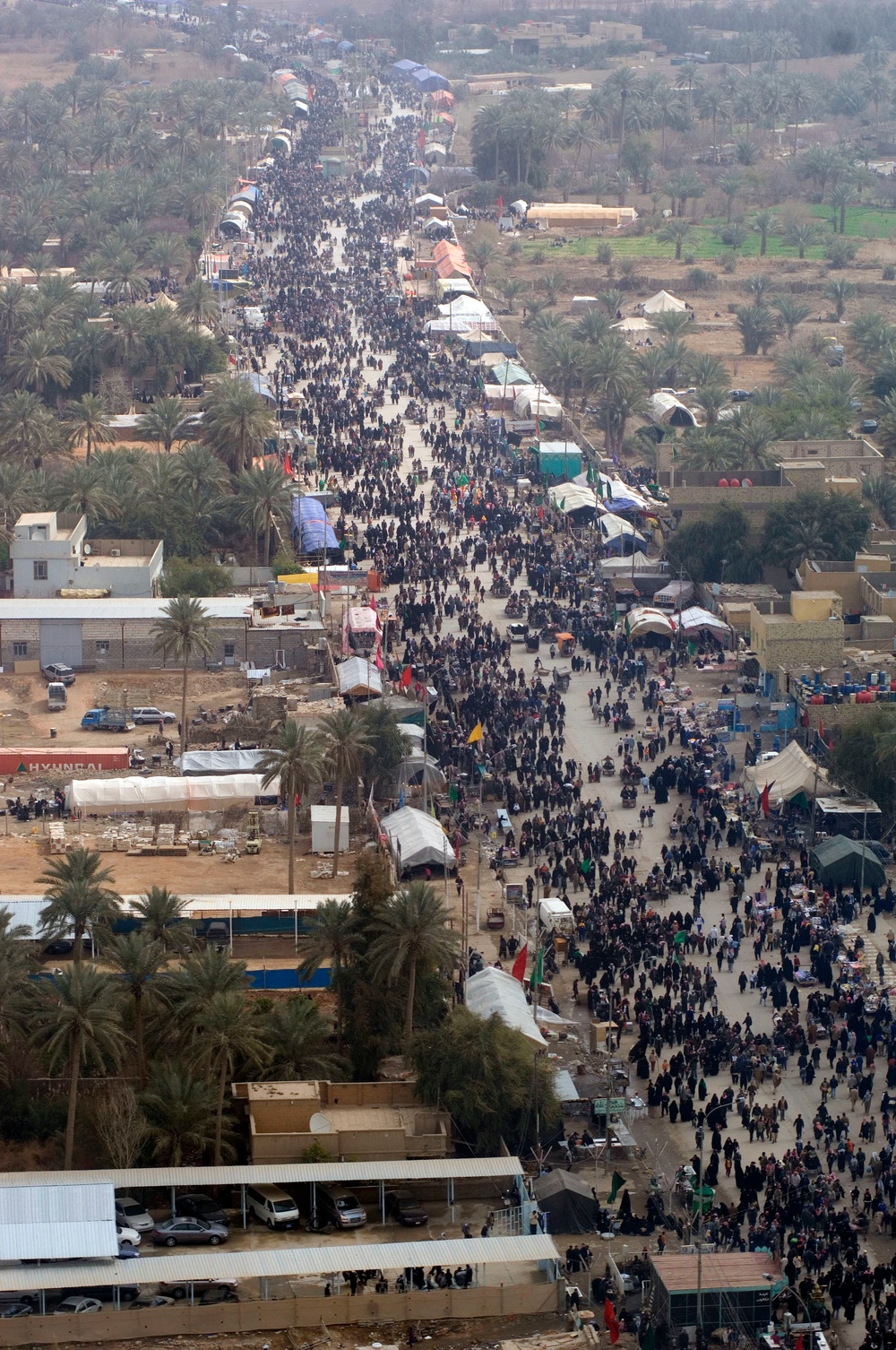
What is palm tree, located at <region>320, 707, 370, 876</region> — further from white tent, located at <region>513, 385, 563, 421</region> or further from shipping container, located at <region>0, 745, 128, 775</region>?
white tent, located at <region>513, 385, 563, 421</region>

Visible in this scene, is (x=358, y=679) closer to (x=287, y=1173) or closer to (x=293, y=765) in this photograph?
(x=293, y=765)

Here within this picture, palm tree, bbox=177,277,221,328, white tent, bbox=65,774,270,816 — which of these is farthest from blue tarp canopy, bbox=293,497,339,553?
palm tree, bbox=177,277,221,328

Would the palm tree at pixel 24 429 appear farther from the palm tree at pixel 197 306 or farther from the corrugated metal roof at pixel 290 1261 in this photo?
the corrugated metal roof at pixel 290 1261

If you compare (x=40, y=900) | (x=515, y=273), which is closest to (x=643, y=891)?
(x=40, y=900)

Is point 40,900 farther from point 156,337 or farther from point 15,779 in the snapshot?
point 156,337

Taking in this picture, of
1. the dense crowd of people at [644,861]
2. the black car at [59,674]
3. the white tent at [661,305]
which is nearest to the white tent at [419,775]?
the dense crowd of people at [644,861]
